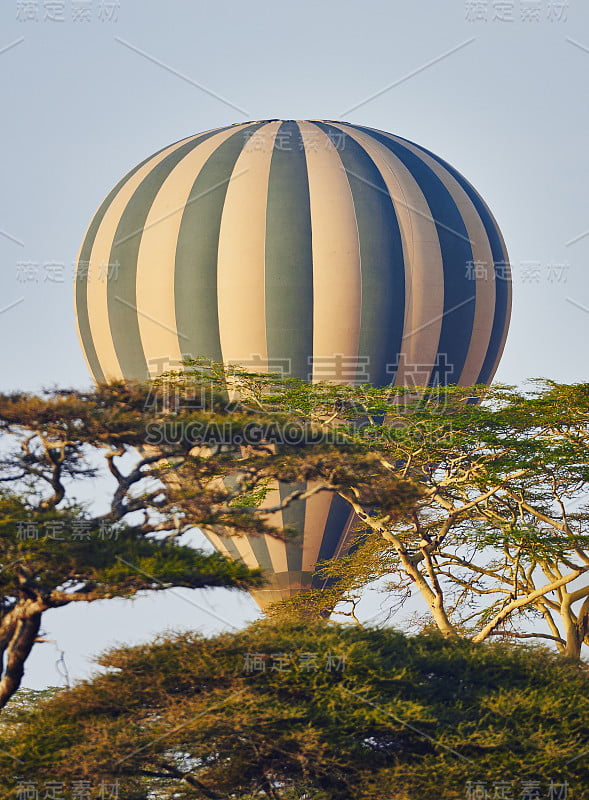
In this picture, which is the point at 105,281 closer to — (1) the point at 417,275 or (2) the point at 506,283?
(1) the point at 417,275

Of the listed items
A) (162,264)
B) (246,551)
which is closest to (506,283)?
(162,264)

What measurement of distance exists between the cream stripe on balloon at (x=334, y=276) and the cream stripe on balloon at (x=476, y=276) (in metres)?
3.05

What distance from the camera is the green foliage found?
15203 mm

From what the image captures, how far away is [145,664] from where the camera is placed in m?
15.6

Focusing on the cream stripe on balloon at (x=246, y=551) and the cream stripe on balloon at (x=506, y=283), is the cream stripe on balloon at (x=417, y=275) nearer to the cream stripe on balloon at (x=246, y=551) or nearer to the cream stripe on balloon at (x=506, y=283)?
the cream stripe on balloon at (x=506, y=283)

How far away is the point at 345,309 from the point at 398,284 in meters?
1.37

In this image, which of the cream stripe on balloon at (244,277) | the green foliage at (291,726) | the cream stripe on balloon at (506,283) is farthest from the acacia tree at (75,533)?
the cream stripe on balloon at (506,283)

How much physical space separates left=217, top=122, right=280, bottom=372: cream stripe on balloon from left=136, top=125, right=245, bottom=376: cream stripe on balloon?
42.3 inches

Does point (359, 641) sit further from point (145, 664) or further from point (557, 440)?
point (557, 440)

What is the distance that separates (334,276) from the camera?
25531 millimetres

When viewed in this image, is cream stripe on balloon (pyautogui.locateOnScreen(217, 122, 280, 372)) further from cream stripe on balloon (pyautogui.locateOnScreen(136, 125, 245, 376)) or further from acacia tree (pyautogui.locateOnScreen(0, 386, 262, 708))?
acacia tree (pyautogui.locateOnScreen(0, 386, 262, 708))

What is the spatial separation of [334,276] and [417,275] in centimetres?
191

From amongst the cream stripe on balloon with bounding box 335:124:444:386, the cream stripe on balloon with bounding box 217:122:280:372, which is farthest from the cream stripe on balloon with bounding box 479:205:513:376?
the cream stripe on balloon with bounding box 217:122:280:372

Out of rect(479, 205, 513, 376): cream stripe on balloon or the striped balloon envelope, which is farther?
rect(479, 205, 513, 376): cream stripe on balloon
